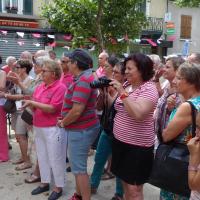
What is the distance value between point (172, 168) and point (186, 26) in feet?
80.0

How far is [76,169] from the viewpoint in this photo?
3.69 meters

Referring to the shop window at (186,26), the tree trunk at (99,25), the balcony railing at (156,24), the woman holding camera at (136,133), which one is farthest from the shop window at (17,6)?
the woman holding camera at (136,133)

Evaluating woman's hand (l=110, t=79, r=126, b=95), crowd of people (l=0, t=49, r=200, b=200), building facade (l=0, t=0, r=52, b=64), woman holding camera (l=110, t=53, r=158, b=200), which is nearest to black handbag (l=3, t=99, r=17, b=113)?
crowd of people (l=0, t=49, r=200, b=200)

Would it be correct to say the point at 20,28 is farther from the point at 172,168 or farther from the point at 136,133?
the point at 172,168

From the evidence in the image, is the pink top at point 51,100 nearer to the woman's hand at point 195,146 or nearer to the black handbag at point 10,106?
the black handbag at point 10,106

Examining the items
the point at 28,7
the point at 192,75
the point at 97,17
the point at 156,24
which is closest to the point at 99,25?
the point at 97,17

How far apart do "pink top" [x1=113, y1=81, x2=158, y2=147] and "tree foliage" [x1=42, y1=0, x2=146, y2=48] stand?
7.62 metres

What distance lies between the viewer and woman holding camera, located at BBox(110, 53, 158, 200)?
9.82 ft

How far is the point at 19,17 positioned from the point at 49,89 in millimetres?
15677

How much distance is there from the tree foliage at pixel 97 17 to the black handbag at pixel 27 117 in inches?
238

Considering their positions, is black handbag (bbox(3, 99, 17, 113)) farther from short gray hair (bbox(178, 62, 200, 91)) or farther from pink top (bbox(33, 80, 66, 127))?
short gray hair (bbox(178, 62, 200, 91))

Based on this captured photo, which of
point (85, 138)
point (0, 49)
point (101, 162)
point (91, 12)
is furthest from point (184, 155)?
point (0, 49)

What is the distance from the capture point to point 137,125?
300 cm

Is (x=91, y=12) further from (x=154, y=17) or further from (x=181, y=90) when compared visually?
(x=154, y=17)
